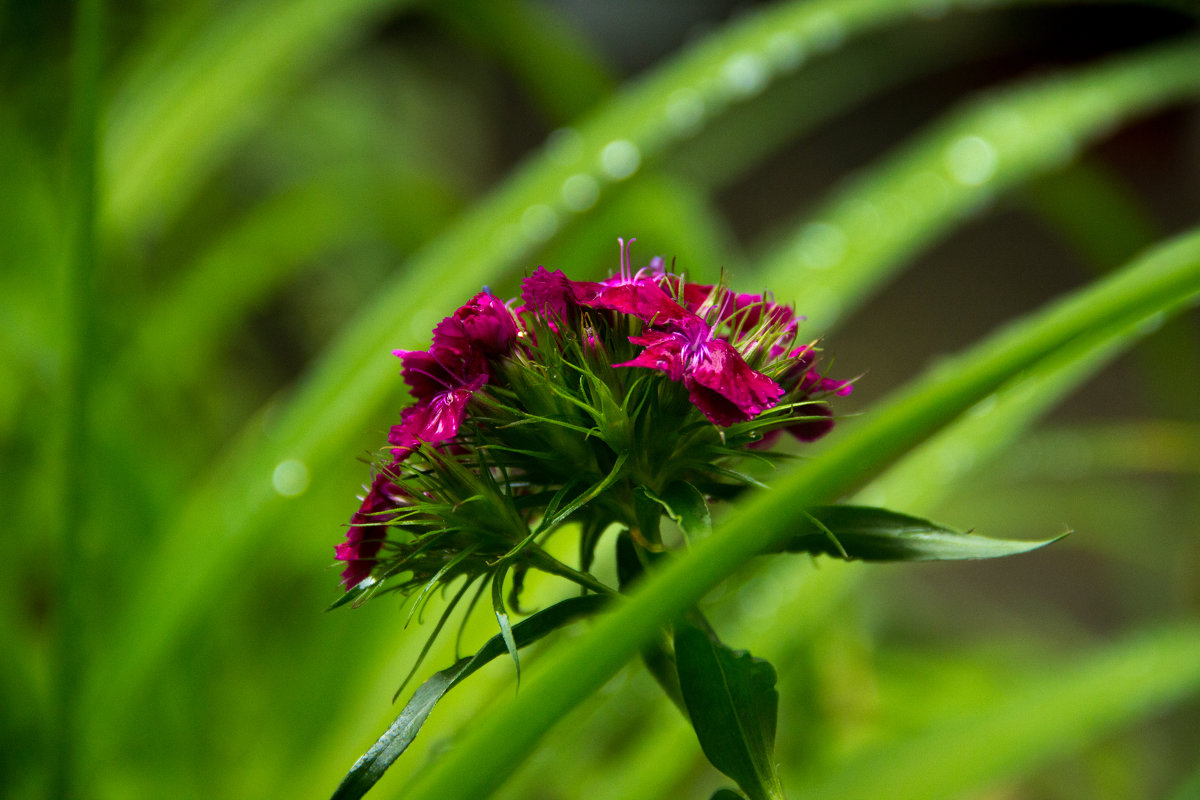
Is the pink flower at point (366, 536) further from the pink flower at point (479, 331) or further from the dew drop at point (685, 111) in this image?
the dew drop at point (685, 111)

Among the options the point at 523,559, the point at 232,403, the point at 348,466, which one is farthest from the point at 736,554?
the point at 232,403

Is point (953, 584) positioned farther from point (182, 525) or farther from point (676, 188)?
point (182, 525)

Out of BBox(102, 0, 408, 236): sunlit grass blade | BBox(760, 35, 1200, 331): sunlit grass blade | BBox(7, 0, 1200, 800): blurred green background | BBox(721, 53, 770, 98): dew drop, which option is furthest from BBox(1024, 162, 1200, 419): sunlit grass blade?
BBox(102, 0, 408, 236): sunlit grass blade

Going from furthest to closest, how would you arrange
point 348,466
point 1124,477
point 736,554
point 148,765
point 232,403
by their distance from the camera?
point 1124,477
point 232,403
point 348,466
point 148,765
point 736,554

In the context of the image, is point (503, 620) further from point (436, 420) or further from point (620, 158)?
point (620, 158)

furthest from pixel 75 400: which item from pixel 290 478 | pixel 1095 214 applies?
pixel 1095 214

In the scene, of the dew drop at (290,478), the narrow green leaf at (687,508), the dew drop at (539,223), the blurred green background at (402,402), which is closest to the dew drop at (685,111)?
the blurred green background at (402,402)
